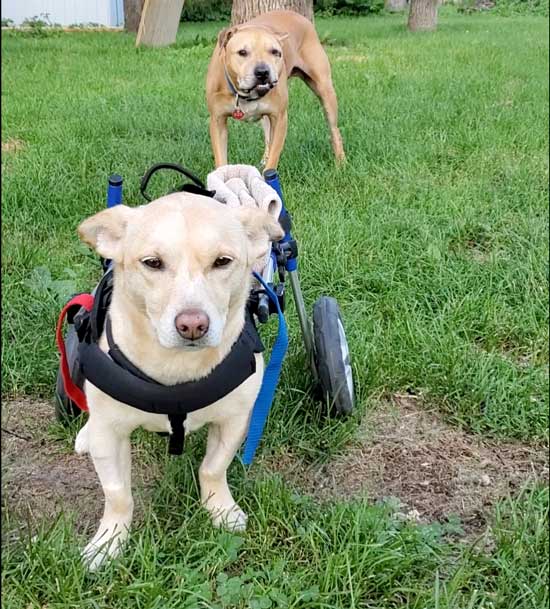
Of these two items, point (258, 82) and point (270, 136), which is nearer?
point (258, 82)

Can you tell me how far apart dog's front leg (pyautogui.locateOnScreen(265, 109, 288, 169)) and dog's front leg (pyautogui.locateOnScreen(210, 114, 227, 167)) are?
294mm

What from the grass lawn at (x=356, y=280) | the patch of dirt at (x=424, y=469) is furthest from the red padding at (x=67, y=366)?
the patch of dirt at (x=424, y=469)

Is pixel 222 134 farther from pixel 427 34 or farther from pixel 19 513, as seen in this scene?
pixel 19 513

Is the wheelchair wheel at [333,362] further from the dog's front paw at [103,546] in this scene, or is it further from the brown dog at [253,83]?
the brown dog at [253,83]

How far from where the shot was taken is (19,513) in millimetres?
1907

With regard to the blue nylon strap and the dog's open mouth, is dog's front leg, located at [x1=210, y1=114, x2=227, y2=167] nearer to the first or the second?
the dog's open mouth

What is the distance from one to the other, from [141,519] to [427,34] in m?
3.97

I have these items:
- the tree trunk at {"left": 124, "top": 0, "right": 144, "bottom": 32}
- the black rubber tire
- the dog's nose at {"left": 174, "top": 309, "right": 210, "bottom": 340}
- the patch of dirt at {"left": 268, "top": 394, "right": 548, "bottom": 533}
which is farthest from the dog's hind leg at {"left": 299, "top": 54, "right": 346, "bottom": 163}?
the dog's nose at {"left": 174, "top": 309, "right": 210, "bottom": 340}

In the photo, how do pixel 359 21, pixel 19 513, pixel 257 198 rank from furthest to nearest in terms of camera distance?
pixel 359 21 < pixel 257 198 < pixel 19 513

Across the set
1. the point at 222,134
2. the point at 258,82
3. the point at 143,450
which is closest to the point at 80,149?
the point at 222,134

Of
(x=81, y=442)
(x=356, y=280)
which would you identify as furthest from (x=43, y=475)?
(x=356, y=280)

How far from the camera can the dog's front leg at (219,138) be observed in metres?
4.44

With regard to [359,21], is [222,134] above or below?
below

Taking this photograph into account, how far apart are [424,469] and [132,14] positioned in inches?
68.9
